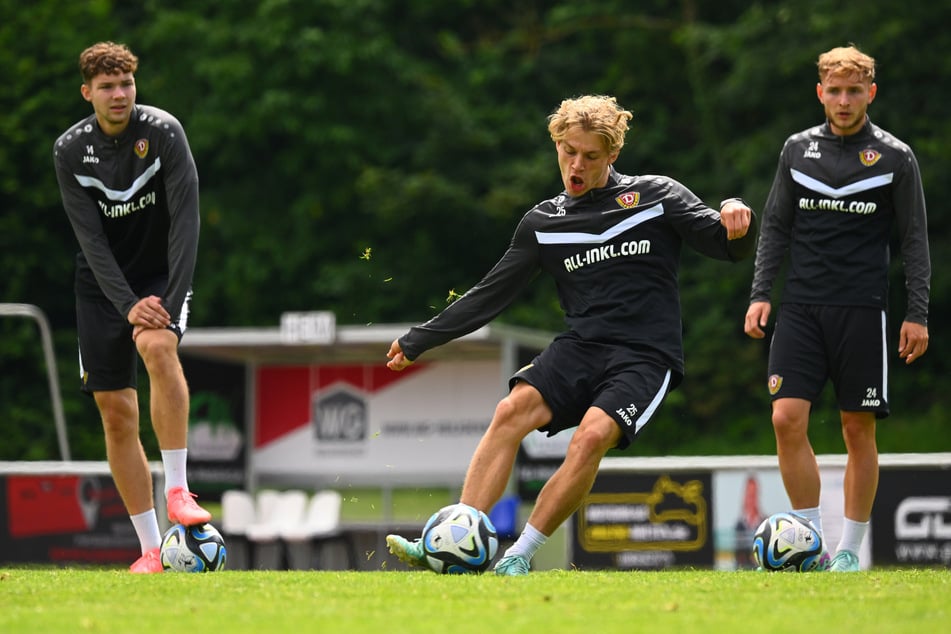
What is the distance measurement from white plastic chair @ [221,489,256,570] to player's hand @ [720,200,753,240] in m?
12.8

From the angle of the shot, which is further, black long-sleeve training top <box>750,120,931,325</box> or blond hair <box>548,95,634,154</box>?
black long-sleeve training top <box>750,120,931,325</box>

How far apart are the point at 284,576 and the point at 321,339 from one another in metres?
12.1

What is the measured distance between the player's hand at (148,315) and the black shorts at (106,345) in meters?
0.31

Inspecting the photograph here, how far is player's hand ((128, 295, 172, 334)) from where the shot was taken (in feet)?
24.7

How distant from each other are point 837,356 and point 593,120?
1873mm

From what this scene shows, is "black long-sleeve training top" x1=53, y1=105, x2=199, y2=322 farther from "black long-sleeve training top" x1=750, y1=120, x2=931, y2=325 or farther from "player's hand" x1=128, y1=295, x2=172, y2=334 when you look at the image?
"black long-sleeve training top" x1=750, y1=120, x2=931, y2=325

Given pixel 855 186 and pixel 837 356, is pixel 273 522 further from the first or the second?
pixel 855 186

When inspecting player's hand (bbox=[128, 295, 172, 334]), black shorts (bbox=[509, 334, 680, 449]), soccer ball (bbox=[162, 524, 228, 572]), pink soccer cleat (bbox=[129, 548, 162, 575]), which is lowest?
pink soccer cleat (bbox=[129, 548, 162, 575])

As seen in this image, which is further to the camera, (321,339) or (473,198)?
(473,198)

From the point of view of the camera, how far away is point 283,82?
27.6 meters

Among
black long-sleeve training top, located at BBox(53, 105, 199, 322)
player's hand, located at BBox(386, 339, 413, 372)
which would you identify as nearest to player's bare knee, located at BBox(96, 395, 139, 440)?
black long-sleeve training top, located at BBox(53, 105, 199, 322)

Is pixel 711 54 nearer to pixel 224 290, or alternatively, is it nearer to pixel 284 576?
pixel 224 290

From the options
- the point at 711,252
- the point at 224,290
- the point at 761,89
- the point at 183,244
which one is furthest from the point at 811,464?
the point at 224,290

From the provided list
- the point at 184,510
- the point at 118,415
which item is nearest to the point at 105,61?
the point at 118,415
